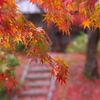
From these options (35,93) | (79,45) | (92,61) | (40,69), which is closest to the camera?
(35,93)

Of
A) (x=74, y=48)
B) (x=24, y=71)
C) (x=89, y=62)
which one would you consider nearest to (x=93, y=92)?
(x=89, y=62)

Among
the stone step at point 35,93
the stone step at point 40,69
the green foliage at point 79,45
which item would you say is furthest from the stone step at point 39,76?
the green foliage at point 79,45

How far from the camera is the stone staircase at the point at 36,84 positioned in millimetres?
6766

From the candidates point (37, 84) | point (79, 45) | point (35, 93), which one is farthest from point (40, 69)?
point (79, 45)

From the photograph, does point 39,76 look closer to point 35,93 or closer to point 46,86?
point 46,86

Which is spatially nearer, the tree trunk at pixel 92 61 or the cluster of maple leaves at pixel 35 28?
the cluster of maple leaves at pixel 35 28

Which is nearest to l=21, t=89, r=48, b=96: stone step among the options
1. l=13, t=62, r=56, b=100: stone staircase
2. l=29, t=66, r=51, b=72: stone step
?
l=13, t=62, r=56, b=100: stone staircase

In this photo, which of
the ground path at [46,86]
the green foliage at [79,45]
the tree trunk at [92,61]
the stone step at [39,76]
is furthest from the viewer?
the green foliage at [79,45]

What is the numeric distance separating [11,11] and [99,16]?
3.93 feet

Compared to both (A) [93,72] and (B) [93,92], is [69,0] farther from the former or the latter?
(A) [93,72]

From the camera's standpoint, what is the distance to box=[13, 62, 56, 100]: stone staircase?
22.2ft

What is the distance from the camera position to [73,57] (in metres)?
9.47

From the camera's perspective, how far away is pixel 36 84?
286 inches

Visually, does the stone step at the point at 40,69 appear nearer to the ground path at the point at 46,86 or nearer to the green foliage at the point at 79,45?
the ground path at the point at 46,86
